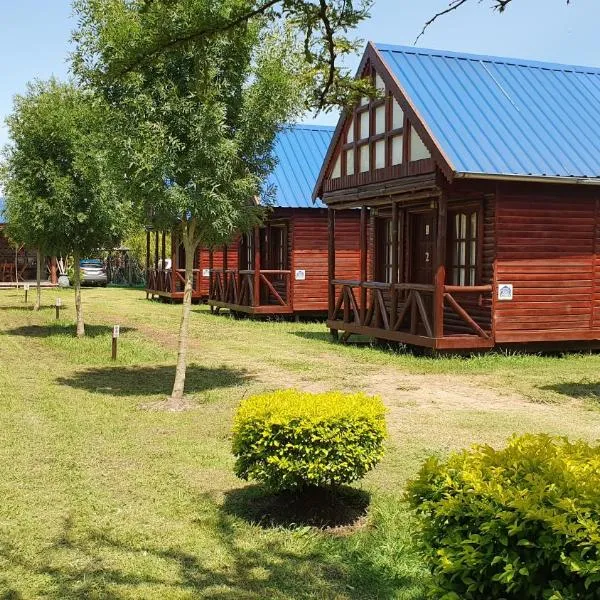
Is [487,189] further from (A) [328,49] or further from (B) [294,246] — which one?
(A) [328,49]

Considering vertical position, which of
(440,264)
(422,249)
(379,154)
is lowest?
(440,264)

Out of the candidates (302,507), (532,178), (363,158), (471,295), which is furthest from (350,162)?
(302,507)

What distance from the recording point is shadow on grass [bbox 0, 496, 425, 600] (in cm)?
469

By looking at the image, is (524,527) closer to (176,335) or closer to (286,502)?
(286,502)

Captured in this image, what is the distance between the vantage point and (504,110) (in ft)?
50.3

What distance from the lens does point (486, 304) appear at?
14547 millimetres

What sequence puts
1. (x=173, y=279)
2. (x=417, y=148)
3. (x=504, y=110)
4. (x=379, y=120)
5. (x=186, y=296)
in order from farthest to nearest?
1. (x=173, y=279)
2. (x=379, y=120)
3. (x=504, y=110)
4. (x=417, y=148)
5. (x=186, y=296)

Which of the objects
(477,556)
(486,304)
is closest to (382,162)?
(486,304)

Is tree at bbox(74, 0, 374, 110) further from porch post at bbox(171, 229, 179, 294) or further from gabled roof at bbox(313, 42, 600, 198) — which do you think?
porch post at bbox(171, 229, 179, 294)

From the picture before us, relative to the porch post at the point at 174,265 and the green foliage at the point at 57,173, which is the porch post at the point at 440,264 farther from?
the porch post at the point at 174,265

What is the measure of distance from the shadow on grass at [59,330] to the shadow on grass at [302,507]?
41.7 feet

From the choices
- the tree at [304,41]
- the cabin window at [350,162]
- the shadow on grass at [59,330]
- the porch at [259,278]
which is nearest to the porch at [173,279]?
the porch at [259,278]

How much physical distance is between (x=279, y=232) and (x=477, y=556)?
21.1 meters

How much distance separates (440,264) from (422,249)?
11.2ft
